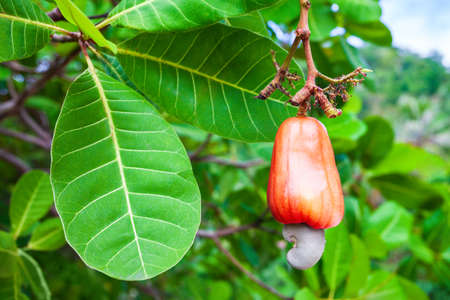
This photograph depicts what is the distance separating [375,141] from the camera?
1.54m

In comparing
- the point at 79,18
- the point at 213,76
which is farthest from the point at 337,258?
the point at 79,18

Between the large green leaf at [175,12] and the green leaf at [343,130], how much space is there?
55 centimetres

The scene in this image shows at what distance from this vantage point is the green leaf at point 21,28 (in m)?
0.63

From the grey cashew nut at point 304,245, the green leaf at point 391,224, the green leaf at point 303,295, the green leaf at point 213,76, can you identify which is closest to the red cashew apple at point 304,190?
the grey cashew nut at point 304,245

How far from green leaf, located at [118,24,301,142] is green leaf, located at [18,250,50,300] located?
0.59 metres

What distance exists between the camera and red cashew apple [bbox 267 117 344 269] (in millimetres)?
559

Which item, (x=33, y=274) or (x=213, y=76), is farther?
(x=33, y=274)

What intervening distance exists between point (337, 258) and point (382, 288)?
255mm

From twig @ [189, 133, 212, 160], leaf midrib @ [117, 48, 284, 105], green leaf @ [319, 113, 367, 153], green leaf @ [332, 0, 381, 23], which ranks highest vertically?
green leaf @ [332, 0, 381, 23]

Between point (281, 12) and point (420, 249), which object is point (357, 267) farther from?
point (281, 12)

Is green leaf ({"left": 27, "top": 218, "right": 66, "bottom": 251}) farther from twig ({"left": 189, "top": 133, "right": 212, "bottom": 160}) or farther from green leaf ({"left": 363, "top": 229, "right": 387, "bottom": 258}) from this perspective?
green leaf ({"left": 363, "top": 229, "right": 387, "bottom": 258})

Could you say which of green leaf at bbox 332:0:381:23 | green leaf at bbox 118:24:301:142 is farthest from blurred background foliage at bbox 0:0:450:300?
green leaf at bbox 118:24:301:142

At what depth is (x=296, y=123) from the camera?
0.61 m

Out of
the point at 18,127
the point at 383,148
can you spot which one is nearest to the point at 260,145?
the point at 383,148
